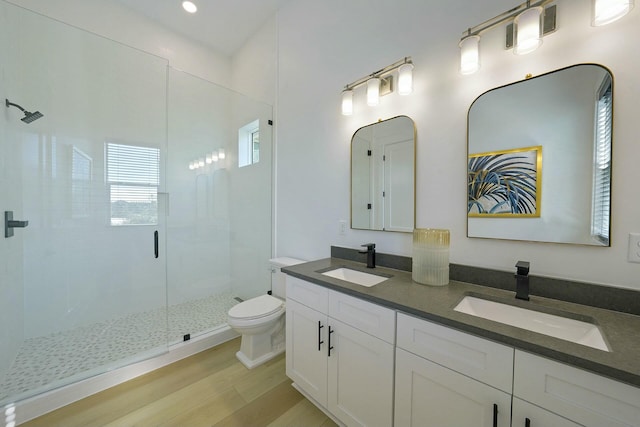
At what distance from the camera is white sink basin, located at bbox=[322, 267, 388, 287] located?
1.52 meters

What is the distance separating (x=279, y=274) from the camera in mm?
2324

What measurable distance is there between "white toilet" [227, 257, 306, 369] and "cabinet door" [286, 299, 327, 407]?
362 mm

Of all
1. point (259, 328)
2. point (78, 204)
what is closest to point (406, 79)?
point (259, 328)

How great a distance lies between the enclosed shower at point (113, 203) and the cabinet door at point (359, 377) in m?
1.49

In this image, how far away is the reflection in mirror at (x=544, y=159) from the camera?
976 mm

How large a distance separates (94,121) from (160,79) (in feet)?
2.53

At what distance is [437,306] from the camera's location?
0.98 meters

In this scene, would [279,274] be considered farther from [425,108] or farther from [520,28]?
[520,28]

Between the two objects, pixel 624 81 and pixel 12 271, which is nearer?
pixel 624 81

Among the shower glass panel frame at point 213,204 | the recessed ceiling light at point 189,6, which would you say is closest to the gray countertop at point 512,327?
the shower glass panel frame at point 213,204

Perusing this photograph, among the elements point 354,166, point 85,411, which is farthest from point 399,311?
point 85,411

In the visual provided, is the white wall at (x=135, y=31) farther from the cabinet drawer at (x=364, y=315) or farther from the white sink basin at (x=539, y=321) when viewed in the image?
the white sink basin at (x=539, y=321)

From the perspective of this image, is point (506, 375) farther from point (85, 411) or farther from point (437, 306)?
point (85, 411)

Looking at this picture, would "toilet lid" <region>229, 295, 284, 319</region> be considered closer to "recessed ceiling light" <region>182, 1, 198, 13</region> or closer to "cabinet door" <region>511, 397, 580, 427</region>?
"cabinet door" <region>511, 397, 580, 427</region>
